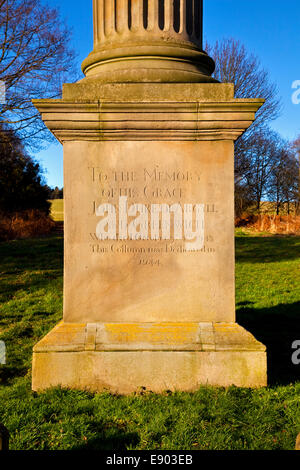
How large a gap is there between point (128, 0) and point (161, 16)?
34 centimetres

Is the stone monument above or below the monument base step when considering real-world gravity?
above

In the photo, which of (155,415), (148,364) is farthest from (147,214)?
(155,415)

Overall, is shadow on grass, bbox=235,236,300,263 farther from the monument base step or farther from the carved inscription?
the monument base step

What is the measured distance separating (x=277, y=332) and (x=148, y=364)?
2500mm

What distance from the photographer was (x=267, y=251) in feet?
44.0

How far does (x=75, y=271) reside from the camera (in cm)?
333

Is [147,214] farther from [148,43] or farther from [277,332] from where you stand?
[277,332]

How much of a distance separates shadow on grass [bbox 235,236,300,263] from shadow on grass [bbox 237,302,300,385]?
5.55m

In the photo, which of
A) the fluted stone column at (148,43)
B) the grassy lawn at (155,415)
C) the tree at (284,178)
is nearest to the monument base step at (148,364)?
the grassy lawn at (155,415)

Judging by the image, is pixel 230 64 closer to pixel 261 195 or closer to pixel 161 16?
pixel 261 195

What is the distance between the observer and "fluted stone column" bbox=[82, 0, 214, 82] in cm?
341

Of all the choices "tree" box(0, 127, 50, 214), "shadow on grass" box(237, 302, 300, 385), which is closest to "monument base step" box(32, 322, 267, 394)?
"shadow on grass" box(237, 302, 300, 385)
